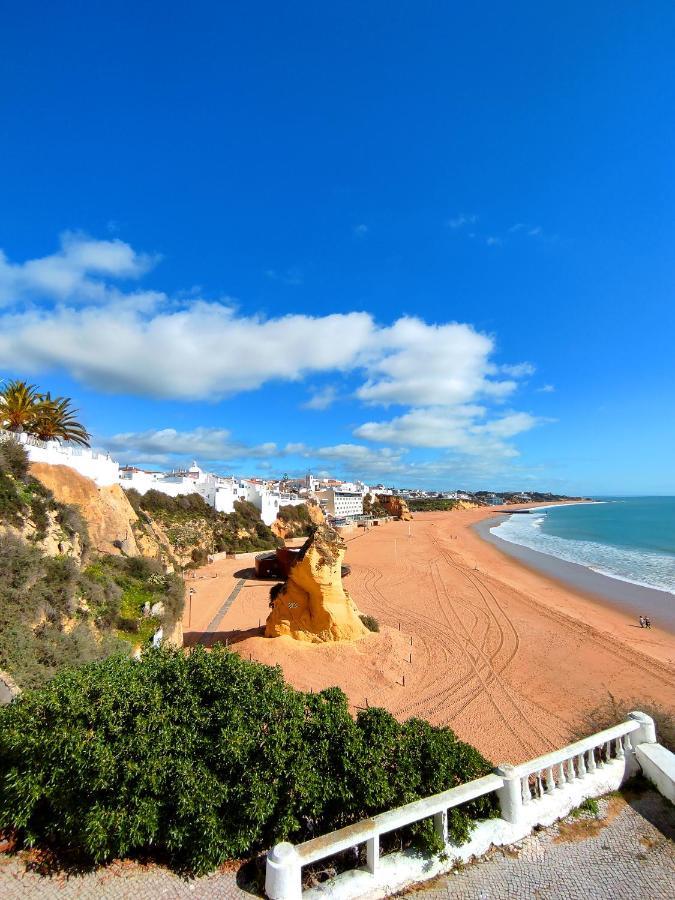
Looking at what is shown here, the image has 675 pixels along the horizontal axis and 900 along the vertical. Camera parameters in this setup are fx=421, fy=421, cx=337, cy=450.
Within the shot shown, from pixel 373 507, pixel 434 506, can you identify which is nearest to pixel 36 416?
pixel 373 507

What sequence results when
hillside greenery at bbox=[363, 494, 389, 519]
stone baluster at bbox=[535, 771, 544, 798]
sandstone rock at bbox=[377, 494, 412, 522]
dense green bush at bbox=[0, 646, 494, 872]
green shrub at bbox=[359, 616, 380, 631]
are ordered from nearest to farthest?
dense green bush at bbox=[0, 646, 494, 872]
stone baluster at bbox=[535, 771, 544, 798]
green shrub at bbox=[359, 616, 380, 631]
sandstone rock at bbox=[377, 494, 412, 522]
hillside greenery at bbox=[363, 494, 389, 519]

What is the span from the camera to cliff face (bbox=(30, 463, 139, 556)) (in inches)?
787

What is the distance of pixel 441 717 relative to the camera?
38.3 ft

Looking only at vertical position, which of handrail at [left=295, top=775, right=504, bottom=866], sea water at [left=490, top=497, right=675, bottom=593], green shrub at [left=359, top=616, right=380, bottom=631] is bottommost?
sea water at [left=490, top=497, right=675, bottom=593]

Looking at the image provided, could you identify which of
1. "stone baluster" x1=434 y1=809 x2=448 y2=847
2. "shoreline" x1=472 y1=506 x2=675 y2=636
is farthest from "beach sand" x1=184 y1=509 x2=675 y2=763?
"stone baluster" x1=434 y1=809 x2=448 y2=847

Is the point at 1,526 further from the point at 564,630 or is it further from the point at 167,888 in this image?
the point at 564,630

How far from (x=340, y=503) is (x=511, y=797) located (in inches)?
3789

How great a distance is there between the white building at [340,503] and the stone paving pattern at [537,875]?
8723 centimetres

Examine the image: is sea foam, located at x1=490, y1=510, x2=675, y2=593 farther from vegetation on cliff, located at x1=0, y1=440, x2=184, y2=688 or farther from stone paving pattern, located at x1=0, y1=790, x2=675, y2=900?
vegetation on cliff, located at x1=0, y1=440, x2=184, y2=688

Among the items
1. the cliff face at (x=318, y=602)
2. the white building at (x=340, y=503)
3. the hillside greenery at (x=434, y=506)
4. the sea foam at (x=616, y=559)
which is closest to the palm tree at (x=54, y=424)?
the cliff face at (x=318, y=602)

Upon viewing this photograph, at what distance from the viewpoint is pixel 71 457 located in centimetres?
2272

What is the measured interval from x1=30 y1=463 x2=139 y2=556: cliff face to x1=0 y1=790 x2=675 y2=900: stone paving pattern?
16.4m

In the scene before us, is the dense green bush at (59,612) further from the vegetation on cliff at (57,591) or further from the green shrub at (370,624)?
the green shrub at (370,624)

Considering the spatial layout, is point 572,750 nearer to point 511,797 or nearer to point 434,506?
point 511,797
